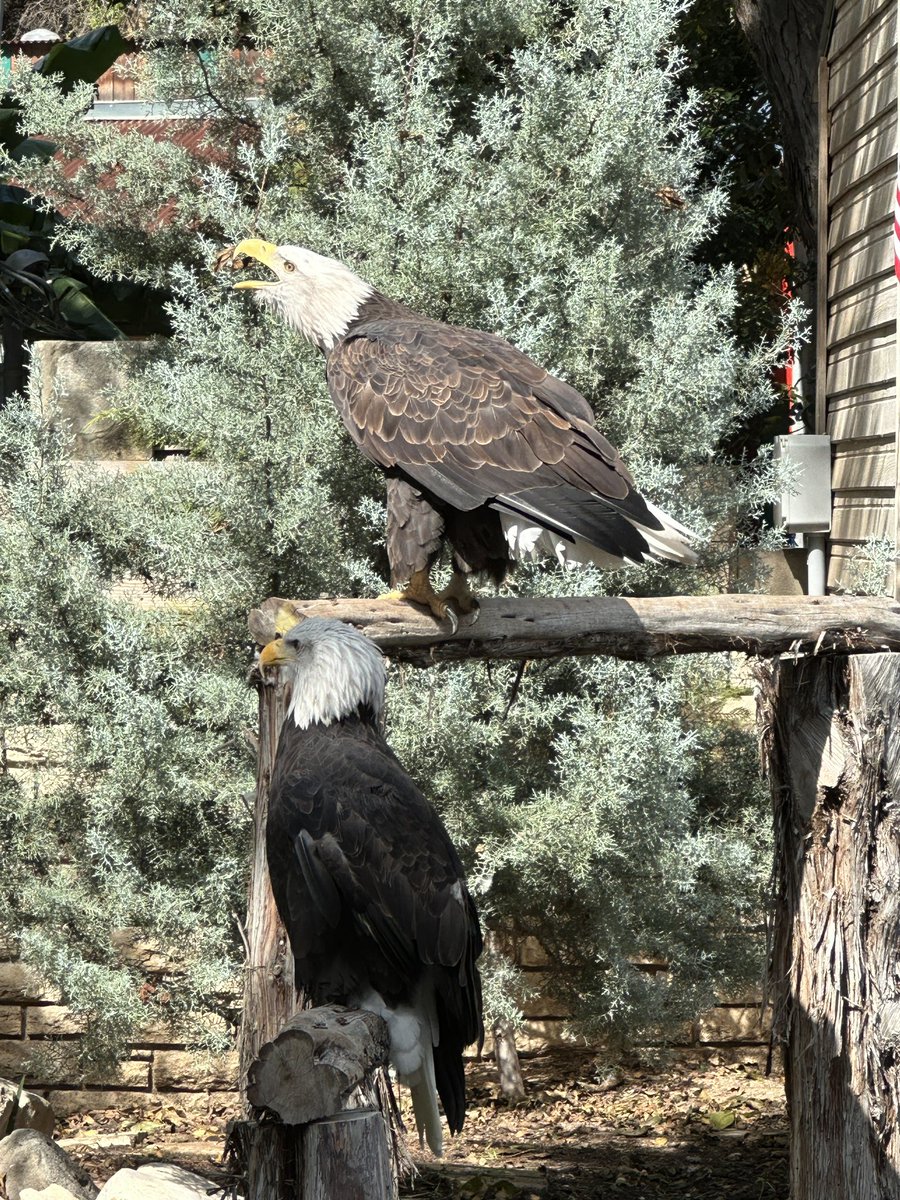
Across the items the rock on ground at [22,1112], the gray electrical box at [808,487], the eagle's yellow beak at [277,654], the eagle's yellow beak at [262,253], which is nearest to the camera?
the eagle's yellow beak at [277,654]

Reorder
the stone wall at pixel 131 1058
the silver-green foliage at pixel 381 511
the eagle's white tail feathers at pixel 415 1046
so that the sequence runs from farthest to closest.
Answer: the stone wall at pixel 131 1058 < the silver-green foliage at pixel 381 511 < the eagle's white tail feathers at pixel 415 1046

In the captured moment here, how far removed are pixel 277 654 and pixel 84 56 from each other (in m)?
4.04

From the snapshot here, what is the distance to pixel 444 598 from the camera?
3.15 meters

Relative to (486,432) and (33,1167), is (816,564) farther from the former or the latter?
(33,1167)

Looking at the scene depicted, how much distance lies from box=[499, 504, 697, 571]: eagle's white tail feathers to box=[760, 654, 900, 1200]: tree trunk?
48 cm

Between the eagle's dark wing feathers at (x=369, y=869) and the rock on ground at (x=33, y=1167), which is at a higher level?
the eagle's dark wing feathers at (x=369, y=869)

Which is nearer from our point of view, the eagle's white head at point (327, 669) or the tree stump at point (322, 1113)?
the tree stump at point (322, 1113)

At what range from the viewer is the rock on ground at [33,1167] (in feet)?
12.4

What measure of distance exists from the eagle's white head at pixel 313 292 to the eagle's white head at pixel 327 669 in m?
1.25

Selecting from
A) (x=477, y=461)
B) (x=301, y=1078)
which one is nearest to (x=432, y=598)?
(x=477, y=461)

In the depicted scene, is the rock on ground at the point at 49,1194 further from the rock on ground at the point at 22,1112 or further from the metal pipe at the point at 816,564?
the metal pipe at the point at 816,564

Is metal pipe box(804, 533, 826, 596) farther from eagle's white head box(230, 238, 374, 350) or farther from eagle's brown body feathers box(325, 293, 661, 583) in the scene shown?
eagle's white head box(230, 238, 374, 350)

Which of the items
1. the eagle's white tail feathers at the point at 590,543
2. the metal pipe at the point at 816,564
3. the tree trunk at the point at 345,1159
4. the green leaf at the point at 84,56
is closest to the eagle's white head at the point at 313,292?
the eagle's white tail feathers at the point at 590,543

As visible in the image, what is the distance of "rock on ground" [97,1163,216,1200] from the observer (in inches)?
142
